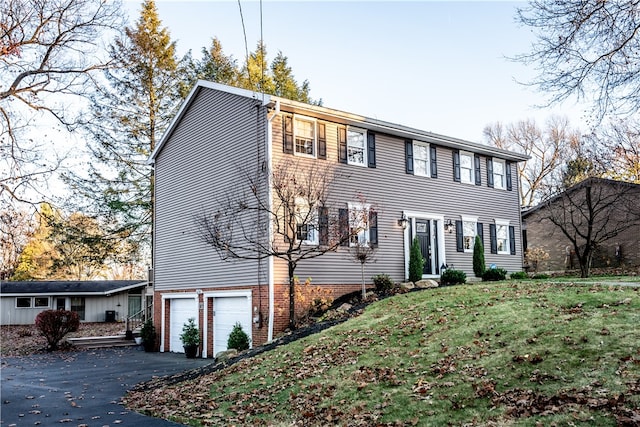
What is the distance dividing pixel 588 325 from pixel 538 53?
4551mm

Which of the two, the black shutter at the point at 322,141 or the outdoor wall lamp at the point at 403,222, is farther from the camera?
the outdoor wall lamp at the point at 403,222

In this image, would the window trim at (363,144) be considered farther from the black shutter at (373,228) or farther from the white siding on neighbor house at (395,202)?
the black shutter at (373,228)

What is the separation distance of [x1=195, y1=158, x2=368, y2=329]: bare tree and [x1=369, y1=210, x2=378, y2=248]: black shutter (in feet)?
3.70

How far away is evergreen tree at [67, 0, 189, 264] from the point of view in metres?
29.2

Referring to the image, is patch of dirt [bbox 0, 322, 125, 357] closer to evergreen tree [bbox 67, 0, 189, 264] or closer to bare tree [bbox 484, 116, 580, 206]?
evergreen tree [bbox 67, 0, 189, 264]

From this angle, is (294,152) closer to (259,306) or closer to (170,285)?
(259,306)

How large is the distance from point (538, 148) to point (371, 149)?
1020 inches

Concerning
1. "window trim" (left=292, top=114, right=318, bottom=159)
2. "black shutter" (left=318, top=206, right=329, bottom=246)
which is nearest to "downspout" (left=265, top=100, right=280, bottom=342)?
"window trim" (left=292, top=114, right=318, bottom=159)

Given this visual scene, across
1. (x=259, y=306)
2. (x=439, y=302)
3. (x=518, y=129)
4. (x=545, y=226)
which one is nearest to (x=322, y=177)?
(x=259, y=306)

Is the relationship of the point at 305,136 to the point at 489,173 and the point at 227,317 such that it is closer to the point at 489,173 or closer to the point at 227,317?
the point at 227,317

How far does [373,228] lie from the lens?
65.4 feet

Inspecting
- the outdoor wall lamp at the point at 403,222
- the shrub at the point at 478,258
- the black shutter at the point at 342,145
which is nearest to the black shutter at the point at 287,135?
the black shutter at the point at 342,145

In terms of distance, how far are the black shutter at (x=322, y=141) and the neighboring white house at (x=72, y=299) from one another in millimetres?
20387

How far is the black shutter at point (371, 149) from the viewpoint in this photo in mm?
20375
